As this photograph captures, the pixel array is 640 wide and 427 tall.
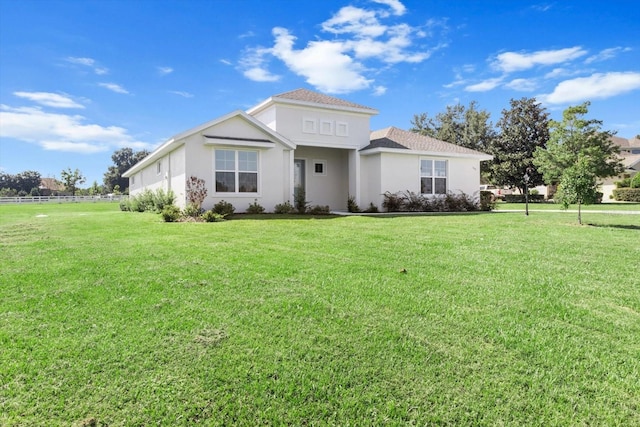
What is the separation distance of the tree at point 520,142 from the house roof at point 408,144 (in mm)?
17925

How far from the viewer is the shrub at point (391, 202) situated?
18742mm

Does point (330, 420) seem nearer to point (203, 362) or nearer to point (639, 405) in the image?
point (203, 362)

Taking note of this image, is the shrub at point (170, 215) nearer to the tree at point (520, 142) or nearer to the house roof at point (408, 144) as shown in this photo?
the house roof at point (408, 144)

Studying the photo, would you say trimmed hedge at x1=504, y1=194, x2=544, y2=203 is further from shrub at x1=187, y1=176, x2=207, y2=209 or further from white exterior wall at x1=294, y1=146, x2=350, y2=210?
shrub at x1=187, y1=176, x2=207, y2=209

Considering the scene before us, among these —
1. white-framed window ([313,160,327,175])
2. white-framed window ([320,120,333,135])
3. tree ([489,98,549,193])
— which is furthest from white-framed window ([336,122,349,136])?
tree ([489,98,549,193])

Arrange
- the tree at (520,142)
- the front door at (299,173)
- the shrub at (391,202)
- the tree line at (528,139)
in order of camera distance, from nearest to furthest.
A: the shrub at (391,202), the front door at (299,173), the tree line at (528,139), the tree at (520,142)

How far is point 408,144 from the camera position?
20.1 m

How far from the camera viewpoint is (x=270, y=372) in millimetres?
2715

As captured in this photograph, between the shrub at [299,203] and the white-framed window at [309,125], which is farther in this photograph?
the white-framed window at [309,125]

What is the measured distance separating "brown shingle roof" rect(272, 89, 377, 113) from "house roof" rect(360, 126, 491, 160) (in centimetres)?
187

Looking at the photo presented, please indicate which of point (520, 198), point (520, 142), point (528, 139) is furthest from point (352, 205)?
point (528, 139)

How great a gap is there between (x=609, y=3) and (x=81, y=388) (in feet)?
62.0

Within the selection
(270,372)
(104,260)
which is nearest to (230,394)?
(270,372)

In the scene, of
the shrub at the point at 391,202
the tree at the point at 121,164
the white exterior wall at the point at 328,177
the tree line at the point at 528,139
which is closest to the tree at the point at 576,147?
the tree line at the point at 528,139
